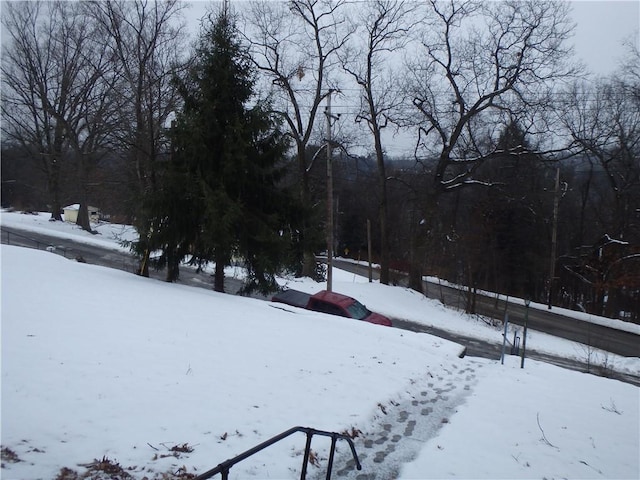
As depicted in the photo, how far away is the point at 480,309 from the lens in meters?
28.3

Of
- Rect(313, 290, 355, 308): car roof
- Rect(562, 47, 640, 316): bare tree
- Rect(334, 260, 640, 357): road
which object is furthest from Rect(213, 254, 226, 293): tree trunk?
Rect(562, 47, 640, 316): bare tree

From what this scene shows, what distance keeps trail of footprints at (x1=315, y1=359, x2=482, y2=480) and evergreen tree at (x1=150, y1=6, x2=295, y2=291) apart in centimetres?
709

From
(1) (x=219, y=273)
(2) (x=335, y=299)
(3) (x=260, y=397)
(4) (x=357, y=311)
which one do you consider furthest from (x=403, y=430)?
(1) (x=219, y=273)

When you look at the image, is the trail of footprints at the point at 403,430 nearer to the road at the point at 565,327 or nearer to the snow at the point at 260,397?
the snow at the point at 260,397

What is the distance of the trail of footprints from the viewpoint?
5234 millimetres

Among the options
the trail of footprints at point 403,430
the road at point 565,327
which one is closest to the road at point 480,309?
the road at point 565,327

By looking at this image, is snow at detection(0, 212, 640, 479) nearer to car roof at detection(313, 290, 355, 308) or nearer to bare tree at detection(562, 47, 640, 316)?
car roof at detection(313, 290, 355, 308)

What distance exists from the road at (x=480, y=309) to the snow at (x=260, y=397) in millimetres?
6902

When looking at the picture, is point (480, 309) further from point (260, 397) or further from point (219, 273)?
point (260, 397)

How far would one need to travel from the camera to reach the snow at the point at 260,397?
479 cm

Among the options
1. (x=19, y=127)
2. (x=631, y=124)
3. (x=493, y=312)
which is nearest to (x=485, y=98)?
(x=493, y=312)

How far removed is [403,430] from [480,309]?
2337cm

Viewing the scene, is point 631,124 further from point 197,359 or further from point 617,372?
point 197,359

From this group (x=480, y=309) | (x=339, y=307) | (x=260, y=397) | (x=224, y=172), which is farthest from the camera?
(x=480, y=309)
